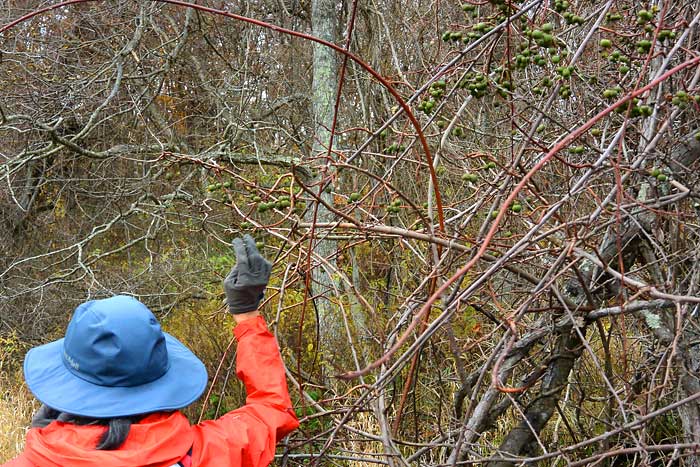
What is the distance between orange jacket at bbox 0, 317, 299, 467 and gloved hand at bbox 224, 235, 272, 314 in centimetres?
6

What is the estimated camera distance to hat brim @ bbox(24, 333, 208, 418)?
5.81ft

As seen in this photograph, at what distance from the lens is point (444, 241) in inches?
81.6

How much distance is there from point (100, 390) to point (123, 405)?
0.08 metres

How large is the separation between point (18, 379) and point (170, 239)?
2209 millimetres

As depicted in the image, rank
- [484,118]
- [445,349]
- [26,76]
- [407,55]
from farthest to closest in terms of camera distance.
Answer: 1. [26,76]
2. [407,55]
3. [484,118]
4. [445,349]

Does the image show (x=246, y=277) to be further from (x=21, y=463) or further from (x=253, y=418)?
(x=21, y=463)

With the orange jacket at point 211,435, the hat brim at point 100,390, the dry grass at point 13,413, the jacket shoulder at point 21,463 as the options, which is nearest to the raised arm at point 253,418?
the orange jacket at point 211,435

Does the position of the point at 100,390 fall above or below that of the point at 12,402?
above

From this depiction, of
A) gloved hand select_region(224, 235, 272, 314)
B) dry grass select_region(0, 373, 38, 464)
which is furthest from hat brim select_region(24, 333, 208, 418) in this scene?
dry grass select_region(0, 373, 38, 464)

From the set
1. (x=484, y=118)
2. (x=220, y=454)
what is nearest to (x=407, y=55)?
(x=484, y=118)

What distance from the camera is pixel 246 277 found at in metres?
2.20

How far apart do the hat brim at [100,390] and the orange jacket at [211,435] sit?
4cm

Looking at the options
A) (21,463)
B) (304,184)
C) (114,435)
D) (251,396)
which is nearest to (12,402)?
(304,184)

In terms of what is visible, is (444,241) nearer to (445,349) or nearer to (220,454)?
(220,454)
